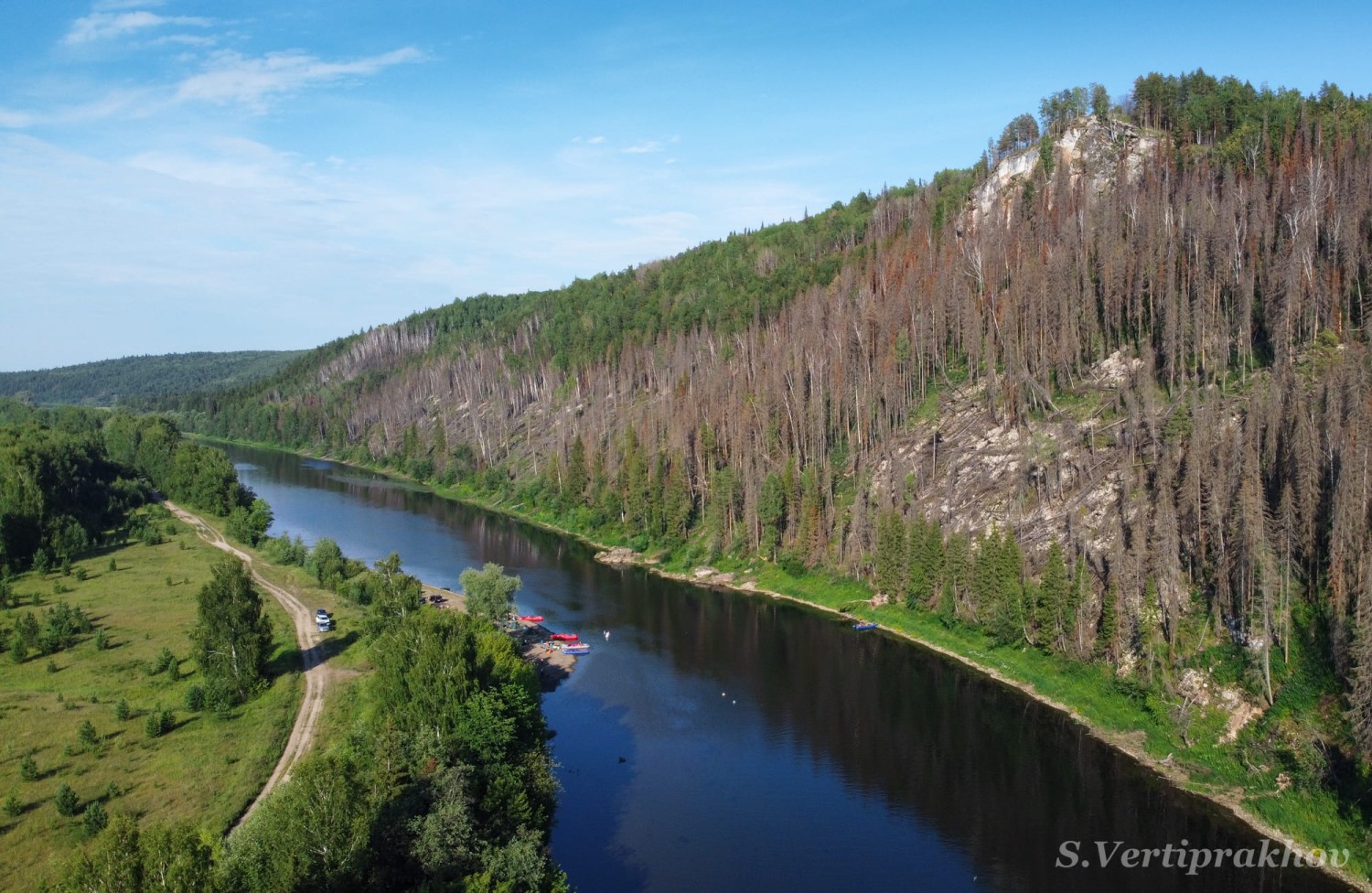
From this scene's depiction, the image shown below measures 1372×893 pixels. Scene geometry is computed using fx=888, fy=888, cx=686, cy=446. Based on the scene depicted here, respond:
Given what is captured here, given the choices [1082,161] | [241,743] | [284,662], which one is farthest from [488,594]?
[1082,161]

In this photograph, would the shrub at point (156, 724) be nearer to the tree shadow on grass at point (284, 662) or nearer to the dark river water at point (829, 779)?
the tree shadow on grass at point (284, 662)

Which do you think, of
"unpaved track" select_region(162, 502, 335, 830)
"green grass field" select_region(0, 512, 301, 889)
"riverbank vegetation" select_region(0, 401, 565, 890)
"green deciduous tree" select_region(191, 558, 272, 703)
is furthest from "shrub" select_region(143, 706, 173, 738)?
"unpaved track" select_region(162, 502, 335, 830)

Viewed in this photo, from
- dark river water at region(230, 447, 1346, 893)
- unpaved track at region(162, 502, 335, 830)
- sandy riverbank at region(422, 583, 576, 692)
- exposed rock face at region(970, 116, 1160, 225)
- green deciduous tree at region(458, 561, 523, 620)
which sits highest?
exposed rock face at region(970, 116, 1160, 225)

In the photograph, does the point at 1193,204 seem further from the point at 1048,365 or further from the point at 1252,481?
the point at 1252,481

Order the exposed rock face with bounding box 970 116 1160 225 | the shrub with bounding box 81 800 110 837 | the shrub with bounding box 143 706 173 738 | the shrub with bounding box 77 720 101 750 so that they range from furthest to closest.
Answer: the exposed rock face with bounding box 970 116 1160 225
the shrub with bounding box 143 706 173 738
the shrub with bounding box 77 720 101 750
the shrub with bounding box 81 800 110 837

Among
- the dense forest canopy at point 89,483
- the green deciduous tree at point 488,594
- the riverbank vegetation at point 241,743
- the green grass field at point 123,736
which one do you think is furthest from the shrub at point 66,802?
the dense forest canopy at point 89,483

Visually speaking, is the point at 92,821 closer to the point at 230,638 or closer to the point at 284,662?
the point at 230,638

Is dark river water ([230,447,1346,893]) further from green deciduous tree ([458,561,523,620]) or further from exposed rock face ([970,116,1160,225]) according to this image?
exposed rock face ([970,116,1160,225])

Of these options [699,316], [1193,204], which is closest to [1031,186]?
[1193,204]
